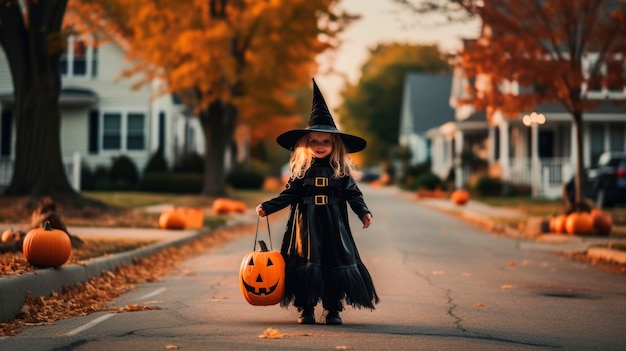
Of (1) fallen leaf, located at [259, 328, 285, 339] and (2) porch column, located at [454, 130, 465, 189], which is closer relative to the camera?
(1) fallen leaf, located at [259, 328, 285, 339]

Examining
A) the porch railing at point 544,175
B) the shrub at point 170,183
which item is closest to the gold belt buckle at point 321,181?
the shrub at point 170,183

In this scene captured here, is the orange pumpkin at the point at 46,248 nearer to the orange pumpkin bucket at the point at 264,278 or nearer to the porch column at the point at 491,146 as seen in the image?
the orange pumpkin bucket at the point at 264,278

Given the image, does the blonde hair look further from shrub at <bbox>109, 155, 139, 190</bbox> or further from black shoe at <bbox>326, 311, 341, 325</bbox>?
shrub at <bbox>109, 155, 139, 190</bbox>

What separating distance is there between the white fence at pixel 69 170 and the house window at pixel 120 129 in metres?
4.95

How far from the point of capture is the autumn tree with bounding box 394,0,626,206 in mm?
23609

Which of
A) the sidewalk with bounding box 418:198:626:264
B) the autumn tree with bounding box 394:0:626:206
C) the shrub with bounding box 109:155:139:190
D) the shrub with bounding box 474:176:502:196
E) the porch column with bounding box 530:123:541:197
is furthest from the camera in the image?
the shrub with bounding box 474:176:502:196

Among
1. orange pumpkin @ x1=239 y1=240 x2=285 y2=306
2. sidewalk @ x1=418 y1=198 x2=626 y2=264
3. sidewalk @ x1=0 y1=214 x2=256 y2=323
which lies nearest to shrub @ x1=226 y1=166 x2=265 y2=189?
sidewalk @ x1=418 y1=198 x2=626 y2=264

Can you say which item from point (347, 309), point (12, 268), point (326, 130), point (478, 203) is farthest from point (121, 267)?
point (478, 203)

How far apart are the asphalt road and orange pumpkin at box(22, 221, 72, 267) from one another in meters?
0.83

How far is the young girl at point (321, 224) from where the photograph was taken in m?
8.52

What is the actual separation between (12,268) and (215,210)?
18939 mm

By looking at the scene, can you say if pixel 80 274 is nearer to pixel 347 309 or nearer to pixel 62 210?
pixel 347 309

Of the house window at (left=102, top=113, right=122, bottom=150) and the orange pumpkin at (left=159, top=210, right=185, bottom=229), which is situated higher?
the house window at (left=102, top=113, right=122, bottom=150)

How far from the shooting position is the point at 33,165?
22.6m
